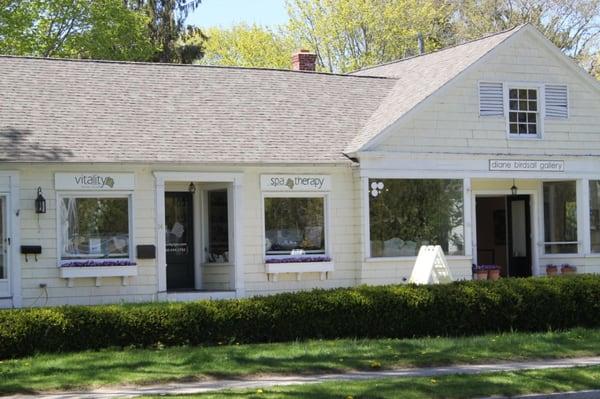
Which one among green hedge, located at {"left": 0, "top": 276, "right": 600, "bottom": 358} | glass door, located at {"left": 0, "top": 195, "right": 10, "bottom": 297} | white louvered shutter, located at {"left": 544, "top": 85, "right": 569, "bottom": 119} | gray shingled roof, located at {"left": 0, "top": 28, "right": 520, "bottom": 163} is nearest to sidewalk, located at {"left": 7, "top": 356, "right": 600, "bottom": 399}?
green hedge, located at {"left": 0, "top": 276, "right": 600, "bottom": 358}

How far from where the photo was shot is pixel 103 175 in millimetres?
21797

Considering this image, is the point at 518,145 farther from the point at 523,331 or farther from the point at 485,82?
the point at 523,331

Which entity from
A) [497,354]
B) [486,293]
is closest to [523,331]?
[486,293]

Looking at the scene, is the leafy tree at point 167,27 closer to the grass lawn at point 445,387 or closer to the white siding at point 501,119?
the white siding at point 501,119

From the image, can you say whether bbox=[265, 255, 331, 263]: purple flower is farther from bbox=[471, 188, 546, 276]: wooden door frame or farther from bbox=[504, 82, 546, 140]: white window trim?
bbox=[504, 82, 546, 140]: white window trim

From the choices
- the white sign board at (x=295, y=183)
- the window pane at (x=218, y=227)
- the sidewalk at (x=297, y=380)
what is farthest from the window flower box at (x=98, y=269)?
the sidewalk at (x=297, y=380)

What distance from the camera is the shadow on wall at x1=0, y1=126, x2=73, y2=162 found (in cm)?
2078

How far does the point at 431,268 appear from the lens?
2211 centimetres

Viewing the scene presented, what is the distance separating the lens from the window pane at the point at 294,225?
23500 millimetres

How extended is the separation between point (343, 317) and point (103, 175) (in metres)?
6.99

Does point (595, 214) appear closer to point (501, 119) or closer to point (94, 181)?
point (501, 119)

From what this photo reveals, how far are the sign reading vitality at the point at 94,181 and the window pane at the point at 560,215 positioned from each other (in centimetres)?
1087

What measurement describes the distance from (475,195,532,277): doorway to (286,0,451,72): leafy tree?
22.3 meters

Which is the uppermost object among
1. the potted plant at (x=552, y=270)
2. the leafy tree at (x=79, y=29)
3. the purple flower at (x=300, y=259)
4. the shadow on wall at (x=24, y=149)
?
the leafy tree at (x=79, y=29)
